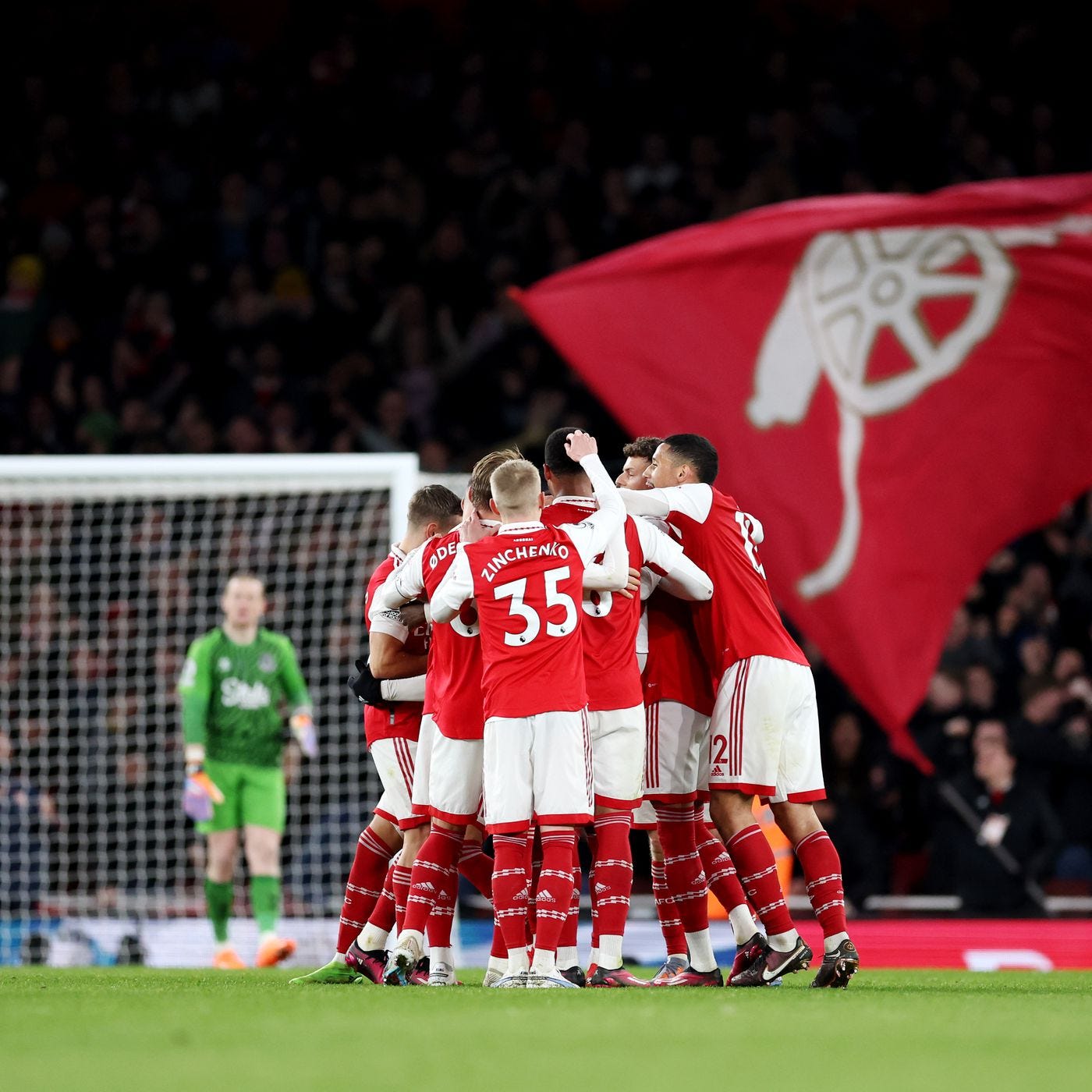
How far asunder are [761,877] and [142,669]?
718cm

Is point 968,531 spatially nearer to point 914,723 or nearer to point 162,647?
point 914,723

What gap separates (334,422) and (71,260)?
122 inches

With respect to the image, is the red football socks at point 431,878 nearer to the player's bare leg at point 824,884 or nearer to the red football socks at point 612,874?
the red football socks at point 612,874

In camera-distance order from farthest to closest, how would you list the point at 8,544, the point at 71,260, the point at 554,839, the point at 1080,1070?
the point at 71,260
the point at 8,544
the point at 554,839
the point at 1080,1070

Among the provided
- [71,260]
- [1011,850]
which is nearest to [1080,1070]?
[1011,850]

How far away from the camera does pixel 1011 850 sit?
1084cm

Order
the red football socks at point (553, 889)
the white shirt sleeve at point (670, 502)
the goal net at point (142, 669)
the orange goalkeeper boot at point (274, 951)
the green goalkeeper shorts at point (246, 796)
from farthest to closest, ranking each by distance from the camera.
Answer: the goal net at point (142, 669) → the green goalkeeper shorts at point (246, 796) → the orange goalkeeper boot at point (274, 951) → the white shirt sleeve at point (670, 502) → the red football socks at point (553, 889)

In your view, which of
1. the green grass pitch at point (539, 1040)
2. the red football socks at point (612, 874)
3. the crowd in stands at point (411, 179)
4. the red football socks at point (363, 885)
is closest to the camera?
the green grass pitch at point (539, 1040)

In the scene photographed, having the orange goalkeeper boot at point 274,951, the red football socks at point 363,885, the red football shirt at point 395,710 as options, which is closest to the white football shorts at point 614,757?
the red football shirt at point 395,710

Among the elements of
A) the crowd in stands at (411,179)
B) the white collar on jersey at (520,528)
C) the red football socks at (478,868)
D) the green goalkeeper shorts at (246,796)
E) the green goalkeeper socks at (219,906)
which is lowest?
the green goalkeeper socks at (219,906)

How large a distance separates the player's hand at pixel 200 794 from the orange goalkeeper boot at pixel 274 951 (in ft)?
2.43

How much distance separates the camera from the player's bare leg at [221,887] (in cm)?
992

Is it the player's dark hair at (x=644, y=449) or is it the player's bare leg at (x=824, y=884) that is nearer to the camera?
the player's bare leg at (x=824, y=884)

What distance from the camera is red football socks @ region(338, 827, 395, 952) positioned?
23.5 ft
